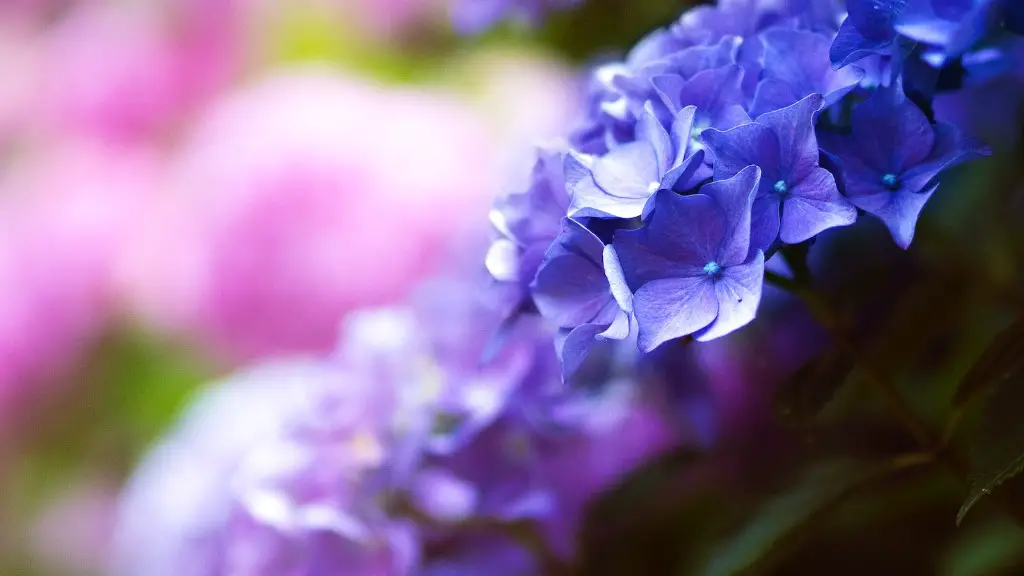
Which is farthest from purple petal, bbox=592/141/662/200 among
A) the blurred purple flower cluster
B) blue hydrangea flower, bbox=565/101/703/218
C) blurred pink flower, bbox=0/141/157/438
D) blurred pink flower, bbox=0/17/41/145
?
blurred pink flower, bbox=0/17/41/145

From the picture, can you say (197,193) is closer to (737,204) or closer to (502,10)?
(502,10)

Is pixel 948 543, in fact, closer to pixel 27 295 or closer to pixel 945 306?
pixel 945 306

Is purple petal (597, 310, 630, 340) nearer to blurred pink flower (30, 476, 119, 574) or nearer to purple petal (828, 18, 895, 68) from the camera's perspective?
purple petal (828, 18, 895, 68)

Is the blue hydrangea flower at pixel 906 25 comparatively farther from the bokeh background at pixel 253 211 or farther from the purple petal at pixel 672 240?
the bokeh background at pixel 253 211

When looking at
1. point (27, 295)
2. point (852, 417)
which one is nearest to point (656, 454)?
point (852, 417)

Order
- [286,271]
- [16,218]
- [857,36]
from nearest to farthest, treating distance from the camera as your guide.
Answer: [857,36] < [286,271] < [16,218]
